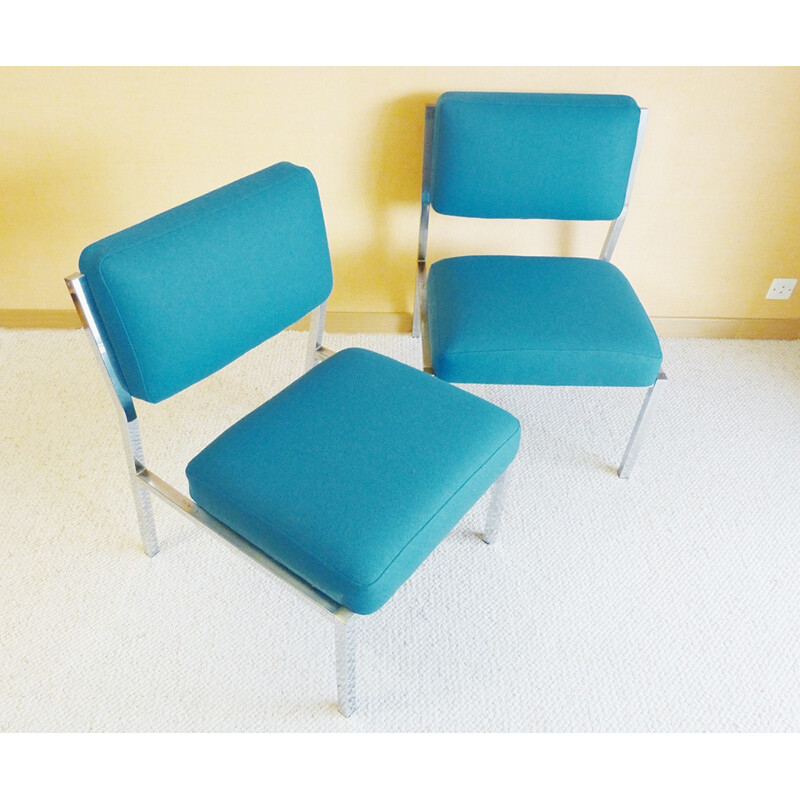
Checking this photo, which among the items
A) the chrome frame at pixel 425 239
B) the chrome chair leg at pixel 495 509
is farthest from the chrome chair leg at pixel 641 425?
the chrome frame at pixel 425 239

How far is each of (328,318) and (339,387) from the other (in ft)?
2.96

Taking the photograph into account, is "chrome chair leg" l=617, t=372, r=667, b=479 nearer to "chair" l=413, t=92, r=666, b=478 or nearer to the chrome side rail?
"chair" l=413, t=92, r=666, b=478

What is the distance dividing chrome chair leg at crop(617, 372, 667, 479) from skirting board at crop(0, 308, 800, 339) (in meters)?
0.66

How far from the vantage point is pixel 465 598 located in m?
1.56

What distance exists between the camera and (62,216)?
1.99m

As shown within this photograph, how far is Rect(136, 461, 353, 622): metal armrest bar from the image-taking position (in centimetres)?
117

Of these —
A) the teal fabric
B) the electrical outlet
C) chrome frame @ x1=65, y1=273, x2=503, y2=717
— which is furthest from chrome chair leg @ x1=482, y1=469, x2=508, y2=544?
the electrical outlet

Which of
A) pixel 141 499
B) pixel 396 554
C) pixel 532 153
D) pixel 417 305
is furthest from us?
pixel 417 305

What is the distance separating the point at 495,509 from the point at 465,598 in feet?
0.72

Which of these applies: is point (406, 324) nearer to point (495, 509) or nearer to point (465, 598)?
point (495, 509)

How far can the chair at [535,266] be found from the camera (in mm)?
1545

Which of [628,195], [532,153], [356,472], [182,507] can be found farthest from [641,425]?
[182,507]
